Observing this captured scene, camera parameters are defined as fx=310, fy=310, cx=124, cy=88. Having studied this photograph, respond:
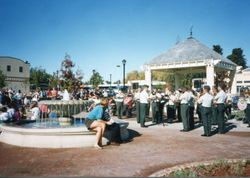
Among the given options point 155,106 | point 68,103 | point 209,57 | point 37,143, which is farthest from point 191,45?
point 37,143

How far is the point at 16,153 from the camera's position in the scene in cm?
873

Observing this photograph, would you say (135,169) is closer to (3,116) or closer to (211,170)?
(211,170)

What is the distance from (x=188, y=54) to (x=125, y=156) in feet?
51.7

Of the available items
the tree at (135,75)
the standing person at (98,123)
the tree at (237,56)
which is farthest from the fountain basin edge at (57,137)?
the tree at (237,56)

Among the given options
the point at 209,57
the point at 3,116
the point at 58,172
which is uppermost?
the point at 209,57

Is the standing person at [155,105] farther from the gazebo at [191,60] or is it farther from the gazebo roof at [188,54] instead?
the gazebo roof at [188,54]

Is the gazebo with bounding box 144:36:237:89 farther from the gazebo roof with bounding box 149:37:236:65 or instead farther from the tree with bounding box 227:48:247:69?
the tree with bounding box 227:48:247:69

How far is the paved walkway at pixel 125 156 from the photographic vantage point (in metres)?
6.73

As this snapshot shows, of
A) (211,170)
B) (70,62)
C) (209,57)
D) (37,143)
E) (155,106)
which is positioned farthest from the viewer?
(70,62)

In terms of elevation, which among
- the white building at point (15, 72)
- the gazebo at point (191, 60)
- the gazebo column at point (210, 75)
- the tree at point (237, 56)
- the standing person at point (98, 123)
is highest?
the tree at point (237, 56)

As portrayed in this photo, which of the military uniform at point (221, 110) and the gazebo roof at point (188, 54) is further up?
the gazebo roof at point (188, 54)

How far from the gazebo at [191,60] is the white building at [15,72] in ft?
149

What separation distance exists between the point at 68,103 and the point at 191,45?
12.2 metres

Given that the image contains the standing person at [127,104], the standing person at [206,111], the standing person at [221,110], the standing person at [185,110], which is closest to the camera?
the standing person at [206,111]
